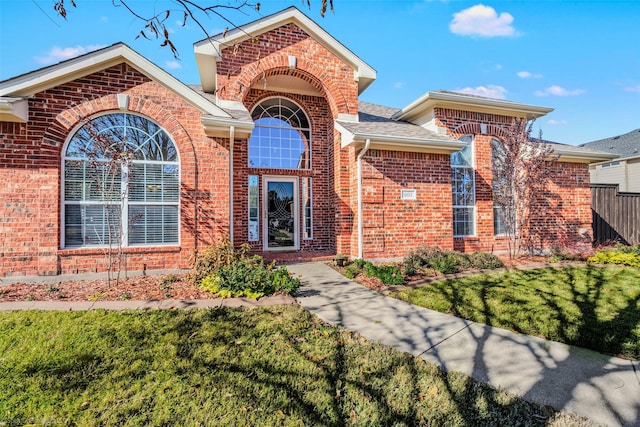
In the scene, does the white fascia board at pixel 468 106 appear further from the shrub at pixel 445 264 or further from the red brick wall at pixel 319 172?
the shrub at pixel 445 264

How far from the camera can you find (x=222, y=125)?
7078mm

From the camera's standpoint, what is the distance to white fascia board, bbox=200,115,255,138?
6.93 metres

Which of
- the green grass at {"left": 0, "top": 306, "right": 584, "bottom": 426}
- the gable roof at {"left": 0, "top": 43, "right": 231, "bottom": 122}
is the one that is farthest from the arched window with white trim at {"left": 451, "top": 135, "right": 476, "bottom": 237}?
the green grass at {"left": 0, "top": 306, "right": 584, "bottom": 426}

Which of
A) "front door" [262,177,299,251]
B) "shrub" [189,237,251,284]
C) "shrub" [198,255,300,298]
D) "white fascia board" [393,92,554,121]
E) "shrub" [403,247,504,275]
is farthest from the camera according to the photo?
"front door" [262,177,299,251]

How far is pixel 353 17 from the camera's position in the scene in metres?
5.06

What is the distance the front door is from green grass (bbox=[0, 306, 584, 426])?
19.9ft

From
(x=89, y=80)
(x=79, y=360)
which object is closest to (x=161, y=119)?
(x=89, y=80)

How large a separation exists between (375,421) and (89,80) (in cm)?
833

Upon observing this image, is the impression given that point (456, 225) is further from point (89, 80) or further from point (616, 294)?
point (89, 80)

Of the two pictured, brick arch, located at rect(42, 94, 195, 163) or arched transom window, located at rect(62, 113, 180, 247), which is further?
arched transom window, located at rect(62, 113, 180, 247)

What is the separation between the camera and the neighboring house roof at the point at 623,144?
1959 cm

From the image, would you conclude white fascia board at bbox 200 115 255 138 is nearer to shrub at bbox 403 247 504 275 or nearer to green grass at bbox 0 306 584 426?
green grass at bbox 0 306 584 426

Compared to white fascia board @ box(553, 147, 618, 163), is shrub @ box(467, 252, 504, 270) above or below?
below

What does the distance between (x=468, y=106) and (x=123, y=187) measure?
33.5 ft
